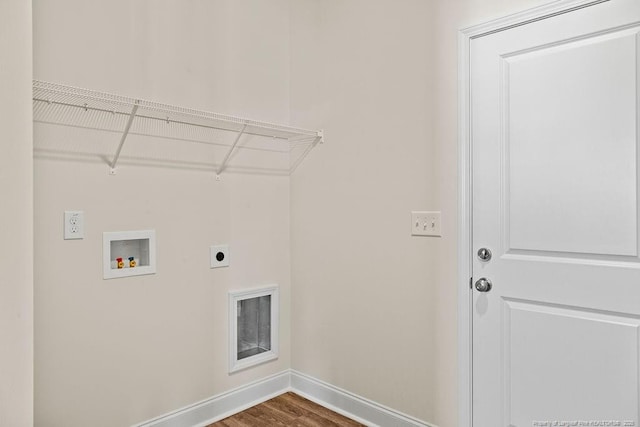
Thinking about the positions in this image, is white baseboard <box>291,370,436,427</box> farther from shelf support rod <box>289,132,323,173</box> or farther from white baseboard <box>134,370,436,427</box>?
shelf support rod <box>289,132,323,173</box>

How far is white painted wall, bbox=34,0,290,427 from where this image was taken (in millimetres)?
1769

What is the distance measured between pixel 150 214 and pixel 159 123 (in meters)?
0.47

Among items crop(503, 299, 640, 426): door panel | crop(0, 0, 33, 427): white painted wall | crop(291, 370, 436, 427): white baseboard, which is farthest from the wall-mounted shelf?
crop(503, 299, 640, 426): door panel

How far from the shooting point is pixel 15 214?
1.01 meters

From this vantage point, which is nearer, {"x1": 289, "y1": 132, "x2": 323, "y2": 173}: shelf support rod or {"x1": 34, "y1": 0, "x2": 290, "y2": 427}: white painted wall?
{"x1": 34, "y1": 0, "x2": 290, "y2": 427}: white painted wall

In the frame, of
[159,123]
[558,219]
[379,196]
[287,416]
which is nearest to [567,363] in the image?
[558,219]

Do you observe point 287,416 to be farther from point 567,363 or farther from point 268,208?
point 567,363

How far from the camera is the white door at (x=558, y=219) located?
151 cm

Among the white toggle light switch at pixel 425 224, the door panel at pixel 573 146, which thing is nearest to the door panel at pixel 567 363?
the door panel at pixel 573 146

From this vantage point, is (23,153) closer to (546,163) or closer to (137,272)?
(137,272)

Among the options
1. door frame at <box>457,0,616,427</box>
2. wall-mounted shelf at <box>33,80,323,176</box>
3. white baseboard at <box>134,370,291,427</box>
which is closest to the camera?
wall-mounted shelf at <box>33,80,323,176</box>

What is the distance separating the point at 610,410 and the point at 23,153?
6.95 feet

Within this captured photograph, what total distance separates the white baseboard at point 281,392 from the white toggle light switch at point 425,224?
0.94 m

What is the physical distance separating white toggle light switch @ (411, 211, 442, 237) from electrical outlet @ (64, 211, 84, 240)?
5.12 feet
